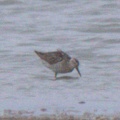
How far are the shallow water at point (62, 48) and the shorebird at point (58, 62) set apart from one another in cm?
14

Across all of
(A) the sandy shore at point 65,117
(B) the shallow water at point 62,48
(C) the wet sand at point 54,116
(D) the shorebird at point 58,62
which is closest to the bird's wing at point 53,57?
(D) the shorebird at point 58,62

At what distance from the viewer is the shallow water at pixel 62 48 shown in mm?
10346

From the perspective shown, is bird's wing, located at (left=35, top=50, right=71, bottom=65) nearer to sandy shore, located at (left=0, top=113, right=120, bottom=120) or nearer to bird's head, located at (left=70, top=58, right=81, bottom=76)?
bird's head, located at (left=70, top=58, right=81, bottom=76)

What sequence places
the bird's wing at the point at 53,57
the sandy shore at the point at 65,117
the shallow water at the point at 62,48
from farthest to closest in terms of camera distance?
the bird's wing at the point at 53,57 → the shallow water at the point at 62,48 → the sandy shore at the point at 65,117

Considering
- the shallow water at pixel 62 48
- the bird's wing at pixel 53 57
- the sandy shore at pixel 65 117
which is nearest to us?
the sandy shore at pixel 65 117

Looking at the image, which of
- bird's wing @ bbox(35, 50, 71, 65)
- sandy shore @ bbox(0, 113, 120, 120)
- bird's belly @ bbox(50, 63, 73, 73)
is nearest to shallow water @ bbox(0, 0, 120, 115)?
bird's belly @ bbox(50, 63, 73, 73)

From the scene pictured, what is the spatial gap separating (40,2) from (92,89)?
8.82 metres

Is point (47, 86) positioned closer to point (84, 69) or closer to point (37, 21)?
point (84, 69)

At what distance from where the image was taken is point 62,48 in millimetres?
14320

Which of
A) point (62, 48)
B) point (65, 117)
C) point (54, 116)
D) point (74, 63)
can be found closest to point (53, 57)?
point (74, 63)

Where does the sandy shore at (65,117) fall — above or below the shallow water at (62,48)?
above

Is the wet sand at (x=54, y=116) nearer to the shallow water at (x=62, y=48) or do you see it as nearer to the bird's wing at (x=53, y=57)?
the shallow water at (x=62, y=48)

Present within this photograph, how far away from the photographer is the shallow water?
10.3 m

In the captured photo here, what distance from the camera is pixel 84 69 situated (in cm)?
1265
